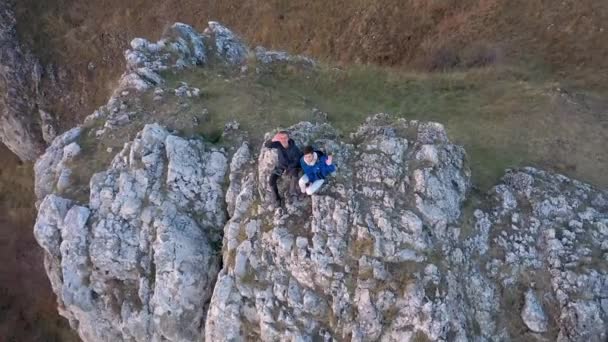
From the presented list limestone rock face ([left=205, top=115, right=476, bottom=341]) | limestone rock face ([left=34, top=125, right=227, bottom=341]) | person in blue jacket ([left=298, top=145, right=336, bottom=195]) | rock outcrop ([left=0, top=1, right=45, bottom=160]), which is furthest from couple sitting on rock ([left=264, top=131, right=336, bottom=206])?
rock outcrop ([left=0, top=1, right=45, bottom=160])

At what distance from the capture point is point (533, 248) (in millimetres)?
15992

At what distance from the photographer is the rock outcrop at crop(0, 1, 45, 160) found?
1703 inches

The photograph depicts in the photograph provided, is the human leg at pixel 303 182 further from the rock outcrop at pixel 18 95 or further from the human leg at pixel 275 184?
the rock outcrop at pixel 18 95

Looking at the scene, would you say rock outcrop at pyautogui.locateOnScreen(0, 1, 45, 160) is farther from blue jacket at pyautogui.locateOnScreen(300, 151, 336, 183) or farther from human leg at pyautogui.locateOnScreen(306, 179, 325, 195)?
blue jacket at pyautogui.locateOnScreen(300, 151, 336, 183)

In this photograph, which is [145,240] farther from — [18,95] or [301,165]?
[18,95]

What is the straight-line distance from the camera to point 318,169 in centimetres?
1536

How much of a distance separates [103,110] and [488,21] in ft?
81.6

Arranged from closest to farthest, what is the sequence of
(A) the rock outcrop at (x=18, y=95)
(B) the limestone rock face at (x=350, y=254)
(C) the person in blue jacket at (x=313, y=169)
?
(B) the limestone rock face at (x=350, y=254), (C) the person in blue jacket at (x=313, y=169), (A) the rock outcrop at (x=18, y=95)

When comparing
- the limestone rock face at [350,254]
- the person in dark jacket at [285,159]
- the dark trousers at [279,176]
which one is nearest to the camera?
the limestone rock face at [350,254]

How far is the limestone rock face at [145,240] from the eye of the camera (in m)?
16.5

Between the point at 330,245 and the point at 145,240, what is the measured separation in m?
6.41

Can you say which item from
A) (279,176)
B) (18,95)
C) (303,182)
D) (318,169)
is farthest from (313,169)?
(18,95)

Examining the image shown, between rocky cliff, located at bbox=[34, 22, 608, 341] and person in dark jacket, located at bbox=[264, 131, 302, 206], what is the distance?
1.99ft

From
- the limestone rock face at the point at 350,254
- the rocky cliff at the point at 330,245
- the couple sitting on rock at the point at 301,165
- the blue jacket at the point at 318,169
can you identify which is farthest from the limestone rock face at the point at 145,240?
the blue jacket at the point at 318,169
